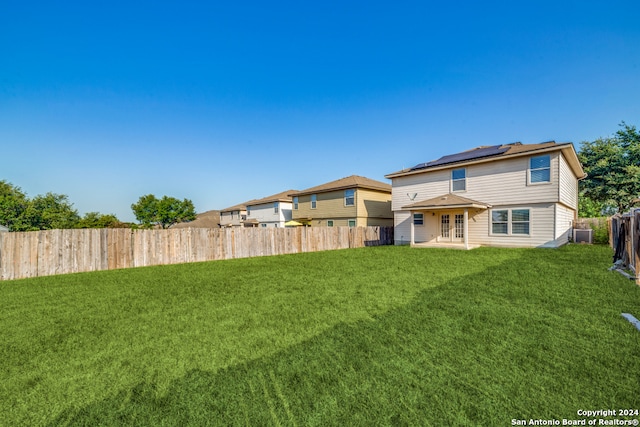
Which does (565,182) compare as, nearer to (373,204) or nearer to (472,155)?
(472,155)

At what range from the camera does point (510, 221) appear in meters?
12.9

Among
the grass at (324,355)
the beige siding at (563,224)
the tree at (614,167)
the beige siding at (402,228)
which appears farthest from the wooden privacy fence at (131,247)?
the tree at (614,167)

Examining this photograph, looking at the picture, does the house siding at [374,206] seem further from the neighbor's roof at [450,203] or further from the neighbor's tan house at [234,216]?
the neighbor's tan house at [234,216]

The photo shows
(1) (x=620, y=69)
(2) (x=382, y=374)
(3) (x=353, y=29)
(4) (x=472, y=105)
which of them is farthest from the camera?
(4) (x=472, y=105)

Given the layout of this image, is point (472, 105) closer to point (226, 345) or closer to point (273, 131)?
point (273, 131)

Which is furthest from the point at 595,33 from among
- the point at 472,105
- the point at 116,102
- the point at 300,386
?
the point at 116,102

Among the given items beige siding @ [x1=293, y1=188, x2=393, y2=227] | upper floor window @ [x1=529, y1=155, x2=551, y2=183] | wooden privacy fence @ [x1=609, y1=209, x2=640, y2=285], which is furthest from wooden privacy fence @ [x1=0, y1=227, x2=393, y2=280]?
wooden privacy fence @ [x1=609, y1=209, x2=640, y2=285]

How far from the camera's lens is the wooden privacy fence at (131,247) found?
8.03m

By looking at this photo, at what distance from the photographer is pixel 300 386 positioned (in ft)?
7.69

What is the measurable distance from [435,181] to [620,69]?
8269mm

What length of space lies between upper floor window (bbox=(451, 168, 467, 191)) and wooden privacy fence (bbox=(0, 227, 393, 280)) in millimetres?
8215

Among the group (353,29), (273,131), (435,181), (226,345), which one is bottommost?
(226,345)

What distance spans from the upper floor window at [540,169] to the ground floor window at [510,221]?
1579 mm

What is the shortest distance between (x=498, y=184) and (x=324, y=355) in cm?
1424
